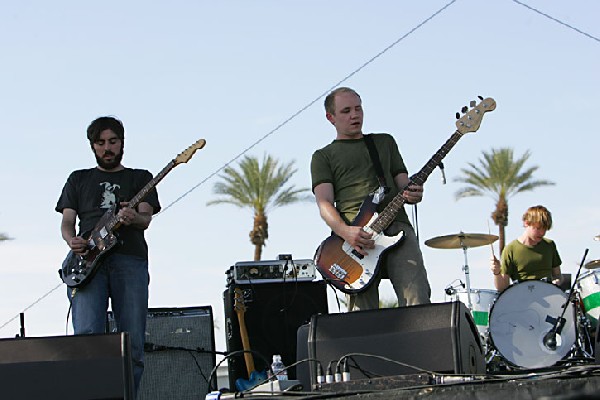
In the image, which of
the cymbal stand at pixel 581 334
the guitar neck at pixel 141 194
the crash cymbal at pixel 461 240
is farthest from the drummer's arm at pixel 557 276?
the guitar neck at pixel 141 194

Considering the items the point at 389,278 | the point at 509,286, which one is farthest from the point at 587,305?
the point at 389,278

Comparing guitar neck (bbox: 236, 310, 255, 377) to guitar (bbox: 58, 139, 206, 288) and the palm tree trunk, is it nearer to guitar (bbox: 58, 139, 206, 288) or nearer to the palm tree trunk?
guitar (bbox: 58, 139, 206, 288)

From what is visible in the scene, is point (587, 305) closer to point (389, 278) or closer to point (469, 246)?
point (469, 246)

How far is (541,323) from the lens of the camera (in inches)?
394

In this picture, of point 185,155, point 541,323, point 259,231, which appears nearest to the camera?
point 185,155

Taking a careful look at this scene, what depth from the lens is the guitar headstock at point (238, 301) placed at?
788 centimetres

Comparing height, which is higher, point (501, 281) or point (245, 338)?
point (501, 281)

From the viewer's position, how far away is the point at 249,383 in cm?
773

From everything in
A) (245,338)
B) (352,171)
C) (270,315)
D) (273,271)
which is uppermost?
(352,171)

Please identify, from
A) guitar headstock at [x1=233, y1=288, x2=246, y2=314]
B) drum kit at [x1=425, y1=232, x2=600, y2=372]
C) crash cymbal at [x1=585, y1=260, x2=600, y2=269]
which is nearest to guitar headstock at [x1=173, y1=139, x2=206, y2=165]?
guitar headstock at [x1=233, y1=288, x2=246, y2=314]

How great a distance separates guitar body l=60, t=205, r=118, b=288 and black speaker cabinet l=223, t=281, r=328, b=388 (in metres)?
1.94

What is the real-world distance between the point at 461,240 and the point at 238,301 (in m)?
5.10

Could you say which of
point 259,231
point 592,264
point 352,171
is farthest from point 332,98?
point 259,231

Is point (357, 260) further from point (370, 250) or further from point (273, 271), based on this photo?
point (273, 271)
